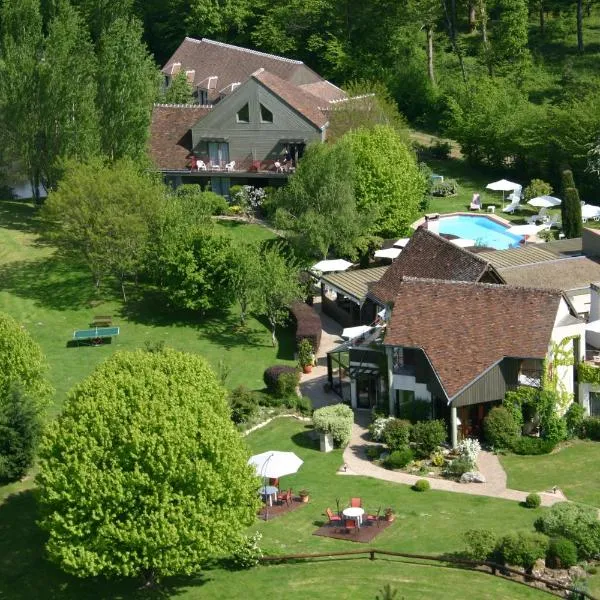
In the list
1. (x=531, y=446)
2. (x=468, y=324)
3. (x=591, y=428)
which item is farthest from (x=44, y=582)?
(x=591, y=428)

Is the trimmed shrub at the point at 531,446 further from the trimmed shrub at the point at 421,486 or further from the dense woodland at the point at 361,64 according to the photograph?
the dense woodland at the point at 361,64

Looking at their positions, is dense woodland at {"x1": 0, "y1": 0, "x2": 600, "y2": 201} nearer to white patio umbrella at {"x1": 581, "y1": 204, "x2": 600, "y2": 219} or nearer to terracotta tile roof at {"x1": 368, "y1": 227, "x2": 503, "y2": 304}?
white patio umbrella at {"x1": 581, "y1": 204, "x2": 600, "y2": 219}

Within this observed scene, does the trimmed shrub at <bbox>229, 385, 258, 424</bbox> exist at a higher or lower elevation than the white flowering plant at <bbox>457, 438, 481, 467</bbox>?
higher

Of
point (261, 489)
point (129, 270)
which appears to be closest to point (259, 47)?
point (129, 270)

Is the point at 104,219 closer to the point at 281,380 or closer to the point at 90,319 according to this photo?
the point at 90,319

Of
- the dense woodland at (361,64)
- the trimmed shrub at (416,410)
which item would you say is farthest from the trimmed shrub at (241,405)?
the dense woodland at (361,64)

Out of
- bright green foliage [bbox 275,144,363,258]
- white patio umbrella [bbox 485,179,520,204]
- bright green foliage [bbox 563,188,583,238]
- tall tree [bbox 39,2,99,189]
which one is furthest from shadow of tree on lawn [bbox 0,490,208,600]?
white patio umbrella [bbox 485,179,520,204]

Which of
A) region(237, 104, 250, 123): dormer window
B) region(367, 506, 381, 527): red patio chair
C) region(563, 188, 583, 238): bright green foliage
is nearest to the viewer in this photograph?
region(367, 506, 381, 527): red patio chair
